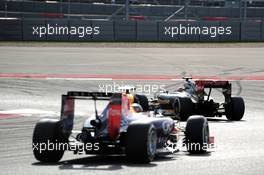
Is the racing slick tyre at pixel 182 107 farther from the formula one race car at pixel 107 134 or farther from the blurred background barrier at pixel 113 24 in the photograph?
the blurred background barrier at pixel 113 24

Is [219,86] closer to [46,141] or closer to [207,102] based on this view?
[207,102]

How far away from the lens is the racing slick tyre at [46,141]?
37.2ft

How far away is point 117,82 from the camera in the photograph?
28.6 metres

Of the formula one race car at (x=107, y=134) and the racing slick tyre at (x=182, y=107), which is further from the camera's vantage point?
the racing slick tyre at (x=182, y=107)

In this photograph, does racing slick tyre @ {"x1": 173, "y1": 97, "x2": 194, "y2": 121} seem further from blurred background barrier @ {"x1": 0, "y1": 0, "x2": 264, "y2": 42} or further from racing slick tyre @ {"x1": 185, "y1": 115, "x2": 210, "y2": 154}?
blurred background barrier @ {"x1": 0, "y1": 0, "x2": 264, "y2": 42}

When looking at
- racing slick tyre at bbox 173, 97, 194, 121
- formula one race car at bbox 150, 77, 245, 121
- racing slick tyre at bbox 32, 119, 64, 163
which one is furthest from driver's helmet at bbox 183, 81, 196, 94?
racing slick tyre at bbox 32, 119, 64, 163

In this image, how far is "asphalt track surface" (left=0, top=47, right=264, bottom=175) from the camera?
11195mm

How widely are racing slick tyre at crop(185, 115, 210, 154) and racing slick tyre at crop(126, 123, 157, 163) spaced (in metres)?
1.27

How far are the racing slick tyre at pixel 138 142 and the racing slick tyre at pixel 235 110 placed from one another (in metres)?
7.57

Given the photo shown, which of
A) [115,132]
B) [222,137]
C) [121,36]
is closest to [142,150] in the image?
[115,132]

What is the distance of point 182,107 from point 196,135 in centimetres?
543

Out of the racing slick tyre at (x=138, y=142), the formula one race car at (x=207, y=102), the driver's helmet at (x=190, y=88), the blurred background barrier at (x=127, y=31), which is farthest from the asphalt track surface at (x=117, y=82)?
the blurred background barrier at (x=127, y=31)

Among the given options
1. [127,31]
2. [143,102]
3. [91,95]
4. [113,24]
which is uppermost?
[91,95]

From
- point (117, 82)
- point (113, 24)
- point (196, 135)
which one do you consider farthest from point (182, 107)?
point (113, 24)
